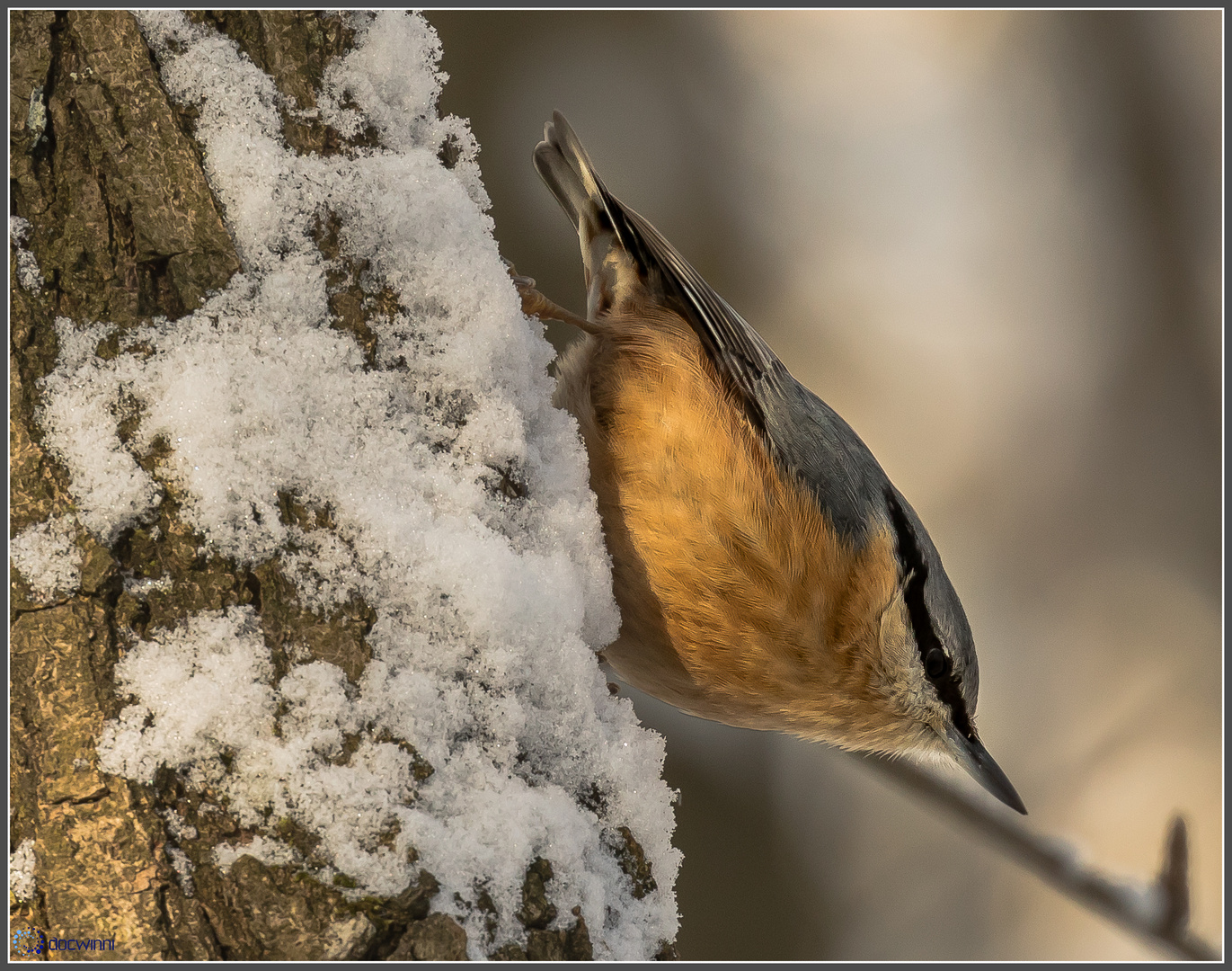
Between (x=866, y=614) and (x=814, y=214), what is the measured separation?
10.8 feet

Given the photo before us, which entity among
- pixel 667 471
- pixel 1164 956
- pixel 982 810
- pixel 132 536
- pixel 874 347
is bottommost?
pixel 1164 956

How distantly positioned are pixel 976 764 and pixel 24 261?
2.54 metres

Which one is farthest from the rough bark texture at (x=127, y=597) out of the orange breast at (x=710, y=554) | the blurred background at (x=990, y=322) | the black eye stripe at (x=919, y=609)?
the blurred background at (x=990, y=322)

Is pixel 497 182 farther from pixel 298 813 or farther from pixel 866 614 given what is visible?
pixel 298 813

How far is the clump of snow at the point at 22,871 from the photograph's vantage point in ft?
3.97

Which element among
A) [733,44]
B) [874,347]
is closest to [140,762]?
[874,347]

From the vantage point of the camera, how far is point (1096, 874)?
248 centimetres

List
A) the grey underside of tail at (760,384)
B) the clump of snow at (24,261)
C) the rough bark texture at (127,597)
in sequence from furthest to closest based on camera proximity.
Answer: the grey underside of tail at (760,384) → the clump of snow at (24,261) → the rough bark texture at (127,597)

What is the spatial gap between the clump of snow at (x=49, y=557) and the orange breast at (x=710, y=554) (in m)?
1.12

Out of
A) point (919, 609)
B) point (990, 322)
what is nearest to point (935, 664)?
point (919, 609)

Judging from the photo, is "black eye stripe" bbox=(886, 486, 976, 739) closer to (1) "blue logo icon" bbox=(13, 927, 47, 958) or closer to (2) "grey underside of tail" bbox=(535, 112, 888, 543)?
(2) "grey underside of tail" bbox=(535, 112, 888, 543)

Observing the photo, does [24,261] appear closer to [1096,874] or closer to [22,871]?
[22,871]

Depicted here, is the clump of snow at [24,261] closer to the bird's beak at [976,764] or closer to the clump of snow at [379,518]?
the clump of snow at [379,518]

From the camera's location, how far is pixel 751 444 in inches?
86.1
